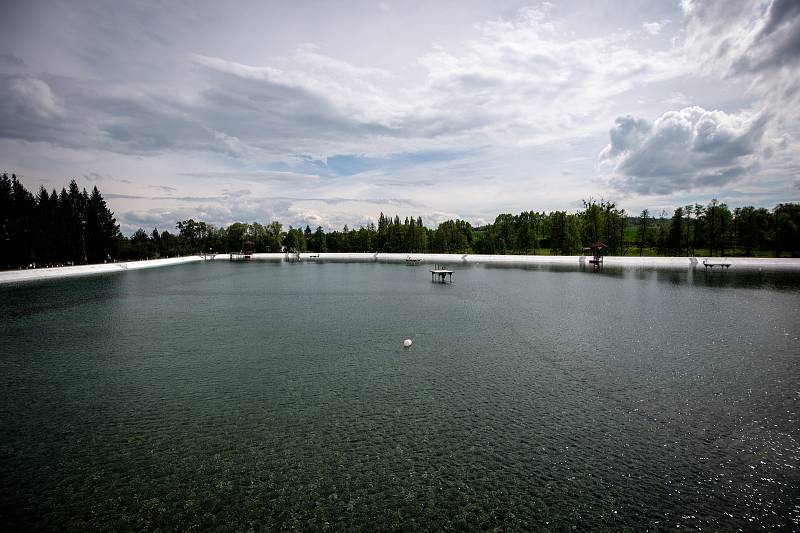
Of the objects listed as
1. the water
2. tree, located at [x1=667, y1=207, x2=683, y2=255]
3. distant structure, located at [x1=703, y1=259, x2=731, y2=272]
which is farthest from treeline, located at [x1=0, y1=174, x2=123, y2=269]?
tree, located at [x1=667, y1=207, x2=683, y2=255]

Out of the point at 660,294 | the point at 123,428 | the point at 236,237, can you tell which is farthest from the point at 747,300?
the point at 236,237

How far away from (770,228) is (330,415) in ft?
362

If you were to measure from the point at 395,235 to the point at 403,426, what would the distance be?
382ft

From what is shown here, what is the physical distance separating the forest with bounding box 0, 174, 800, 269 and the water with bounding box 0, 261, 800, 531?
5716 centimetres

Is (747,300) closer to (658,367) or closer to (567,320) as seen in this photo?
(567,320)

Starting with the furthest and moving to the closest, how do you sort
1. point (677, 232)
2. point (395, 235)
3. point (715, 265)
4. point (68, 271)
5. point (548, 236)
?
1. point (395, 235)
2. point (548, 236)
3. point (677, 232)
4. point (715, 265)
5. point (68, 271)

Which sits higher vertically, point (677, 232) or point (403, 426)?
point (677, 232)

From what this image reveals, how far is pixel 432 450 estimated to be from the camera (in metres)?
10.5

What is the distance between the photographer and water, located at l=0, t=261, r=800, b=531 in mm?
8328

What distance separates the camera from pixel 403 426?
467 inches

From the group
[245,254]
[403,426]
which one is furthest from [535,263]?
[245,254]

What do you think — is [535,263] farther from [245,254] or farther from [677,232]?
[245,254]

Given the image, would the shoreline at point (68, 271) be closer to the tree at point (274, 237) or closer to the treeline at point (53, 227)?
the treeline at point (53, 227)

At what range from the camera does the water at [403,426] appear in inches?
328
